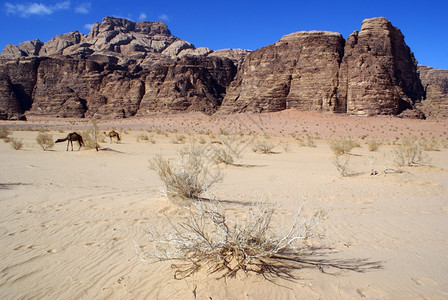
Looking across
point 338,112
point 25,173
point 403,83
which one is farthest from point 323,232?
point 403,83

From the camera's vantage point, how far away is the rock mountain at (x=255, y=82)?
1692 inches

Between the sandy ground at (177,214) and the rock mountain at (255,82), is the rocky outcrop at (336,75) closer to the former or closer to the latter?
the rock mountain at (255,82)

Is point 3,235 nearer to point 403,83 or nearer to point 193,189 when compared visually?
point 193,189

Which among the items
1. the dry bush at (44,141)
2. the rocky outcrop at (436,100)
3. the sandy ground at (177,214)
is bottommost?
the sandy ground at (177,214)

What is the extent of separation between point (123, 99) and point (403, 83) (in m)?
53.0

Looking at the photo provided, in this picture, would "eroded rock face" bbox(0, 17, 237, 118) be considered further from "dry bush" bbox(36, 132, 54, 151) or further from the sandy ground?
the sandy ground

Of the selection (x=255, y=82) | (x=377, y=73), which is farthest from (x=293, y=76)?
(x=377, y=73)

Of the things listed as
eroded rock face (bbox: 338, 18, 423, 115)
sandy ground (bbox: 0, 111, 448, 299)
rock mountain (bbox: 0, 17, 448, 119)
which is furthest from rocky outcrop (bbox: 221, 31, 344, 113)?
sandy ground (bbox: 0, 111, 448, 299)

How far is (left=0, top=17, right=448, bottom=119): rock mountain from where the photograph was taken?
4297 cm

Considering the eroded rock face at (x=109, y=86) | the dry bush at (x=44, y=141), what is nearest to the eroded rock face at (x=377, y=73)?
the eroded rock face at (x=109, y=86)

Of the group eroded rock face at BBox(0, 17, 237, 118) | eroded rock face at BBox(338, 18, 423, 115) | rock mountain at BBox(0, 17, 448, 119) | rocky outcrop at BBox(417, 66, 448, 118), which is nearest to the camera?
eroded rock face at BBox(338, 18, 423, 115)

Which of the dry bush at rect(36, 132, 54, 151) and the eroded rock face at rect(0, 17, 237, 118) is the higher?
the eroded rock face at rect(0, 17, 237, 118)

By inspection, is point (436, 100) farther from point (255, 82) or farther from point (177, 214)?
point (177, 214)

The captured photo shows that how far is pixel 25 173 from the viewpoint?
8.31 metres
